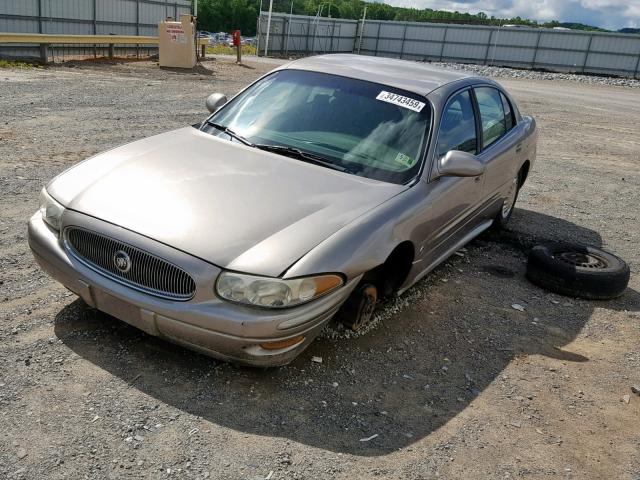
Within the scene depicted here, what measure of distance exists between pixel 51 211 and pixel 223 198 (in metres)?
1.03

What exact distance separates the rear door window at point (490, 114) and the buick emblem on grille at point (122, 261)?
322cm

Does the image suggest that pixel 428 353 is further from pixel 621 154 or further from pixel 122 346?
pixel 621 154

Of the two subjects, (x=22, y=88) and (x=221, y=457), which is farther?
(x=22, y=88)

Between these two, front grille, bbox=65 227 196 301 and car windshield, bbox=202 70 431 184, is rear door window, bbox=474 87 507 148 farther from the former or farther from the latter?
front grille, bbox=65 227 196 301

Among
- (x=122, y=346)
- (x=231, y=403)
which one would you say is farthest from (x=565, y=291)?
(x=122, y=346)

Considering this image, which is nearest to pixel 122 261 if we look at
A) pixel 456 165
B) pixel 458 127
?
pixel 456 165

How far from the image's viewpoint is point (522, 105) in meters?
17.8

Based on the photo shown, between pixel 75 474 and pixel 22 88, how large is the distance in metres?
11.3

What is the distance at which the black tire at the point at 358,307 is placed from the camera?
11.2 feet

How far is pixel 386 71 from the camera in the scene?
4.56m

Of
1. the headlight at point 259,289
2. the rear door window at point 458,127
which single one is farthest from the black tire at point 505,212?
the headlight at point 259,289

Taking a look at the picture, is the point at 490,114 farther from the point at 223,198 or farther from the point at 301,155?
the point at 223,198

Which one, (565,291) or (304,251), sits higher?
(304,251)

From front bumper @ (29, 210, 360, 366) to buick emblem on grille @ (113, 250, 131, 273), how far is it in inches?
3.1
